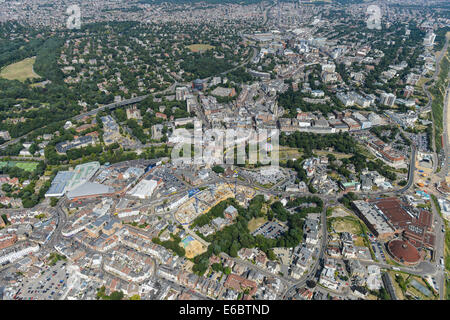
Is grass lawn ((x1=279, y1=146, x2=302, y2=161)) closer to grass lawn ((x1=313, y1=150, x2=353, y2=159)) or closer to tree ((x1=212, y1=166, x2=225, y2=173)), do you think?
grass lawn ((x1=313, y1=150, x2=353, y2=159))

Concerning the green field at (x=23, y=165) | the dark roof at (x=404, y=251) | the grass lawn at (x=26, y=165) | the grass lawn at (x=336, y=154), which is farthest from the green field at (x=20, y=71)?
the dark roof at (x=404, y=251)

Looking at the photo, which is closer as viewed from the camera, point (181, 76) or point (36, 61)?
point (181, 76)

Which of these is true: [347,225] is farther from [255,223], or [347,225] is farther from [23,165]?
[23,165]

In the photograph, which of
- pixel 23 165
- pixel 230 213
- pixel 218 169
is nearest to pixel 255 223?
pixel 230 213

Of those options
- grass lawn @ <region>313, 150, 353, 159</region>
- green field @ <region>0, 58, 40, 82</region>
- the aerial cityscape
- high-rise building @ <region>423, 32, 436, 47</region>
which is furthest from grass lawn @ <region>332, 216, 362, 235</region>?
high-rise building @ <region>423, 32, 436, 47</region>

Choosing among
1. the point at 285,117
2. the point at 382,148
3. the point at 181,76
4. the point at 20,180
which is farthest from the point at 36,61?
the point at 382,148

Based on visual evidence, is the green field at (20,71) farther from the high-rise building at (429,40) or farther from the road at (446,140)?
the high-rise building at (429,40)

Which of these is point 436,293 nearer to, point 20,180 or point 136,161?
point 136,161
